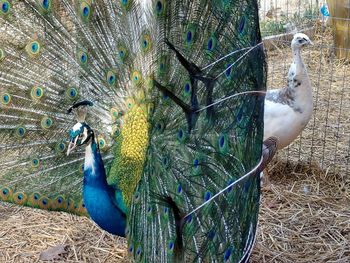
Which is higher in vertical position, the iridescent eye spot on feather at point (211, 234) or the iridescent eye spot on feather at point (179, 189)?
the iridescent eye spot on feather at point (179, 189)

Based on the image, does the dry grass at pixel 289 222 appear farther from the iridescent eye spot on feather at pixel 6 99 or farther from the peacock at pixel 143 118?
the iridescent eye spot on feather at pixel 6 99

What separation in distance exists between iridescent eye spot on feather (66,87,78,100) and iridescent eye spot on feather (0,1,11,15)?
410 millimetres

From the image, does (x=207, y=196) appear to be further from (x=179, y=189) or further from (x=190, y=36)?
(x=190, y=36)

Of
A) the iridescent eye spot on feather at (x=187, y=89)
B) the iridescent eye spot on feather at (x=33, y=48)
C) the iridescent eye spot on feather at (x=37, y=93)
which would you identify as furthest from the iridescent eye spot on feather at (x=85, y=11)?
the iridescent eye spot on feather at (x=187, y=89)

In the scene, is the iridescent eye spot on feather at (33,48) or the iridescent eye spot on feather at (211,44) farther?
the iridescent eye spot on feather at (33,48)

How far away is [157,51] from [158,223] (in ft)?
2.03

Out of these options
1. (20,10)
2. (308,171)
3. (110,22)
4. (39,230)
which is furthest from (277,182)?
(20,10)

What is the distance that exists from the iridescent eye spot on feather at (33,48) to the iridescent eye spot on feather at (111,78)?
33cm

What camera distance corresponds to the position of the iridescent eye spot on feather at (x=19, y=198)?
2482mm

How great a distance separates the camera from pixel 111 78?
7.52 feet

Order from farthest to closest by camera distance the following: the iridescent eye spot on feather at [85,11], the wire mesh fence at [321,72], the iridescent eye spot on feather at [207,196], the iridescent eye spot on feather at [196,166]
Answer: the wire mesh fence at [321,72] → the iridescent eye spot on feather at [85,11] → the iridescent eye spot on feather at [196,166] → the iridescent eye spot on feather at [207,196]

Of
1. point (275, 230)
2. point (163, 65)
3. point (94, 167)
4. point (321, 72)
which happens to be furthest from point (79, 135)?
point (321, 72)

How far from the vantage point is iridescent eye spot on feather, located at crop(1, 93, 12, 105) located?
2.43 m

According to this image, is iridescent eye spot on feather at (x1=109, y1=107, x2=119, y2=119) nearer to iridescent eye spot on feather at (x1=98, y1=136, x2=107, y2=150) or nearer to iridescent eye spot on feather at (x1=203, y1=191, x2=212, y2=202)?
iridescent eye spot on feather at (x1=98, y1=136, x2=107, y2=150)
